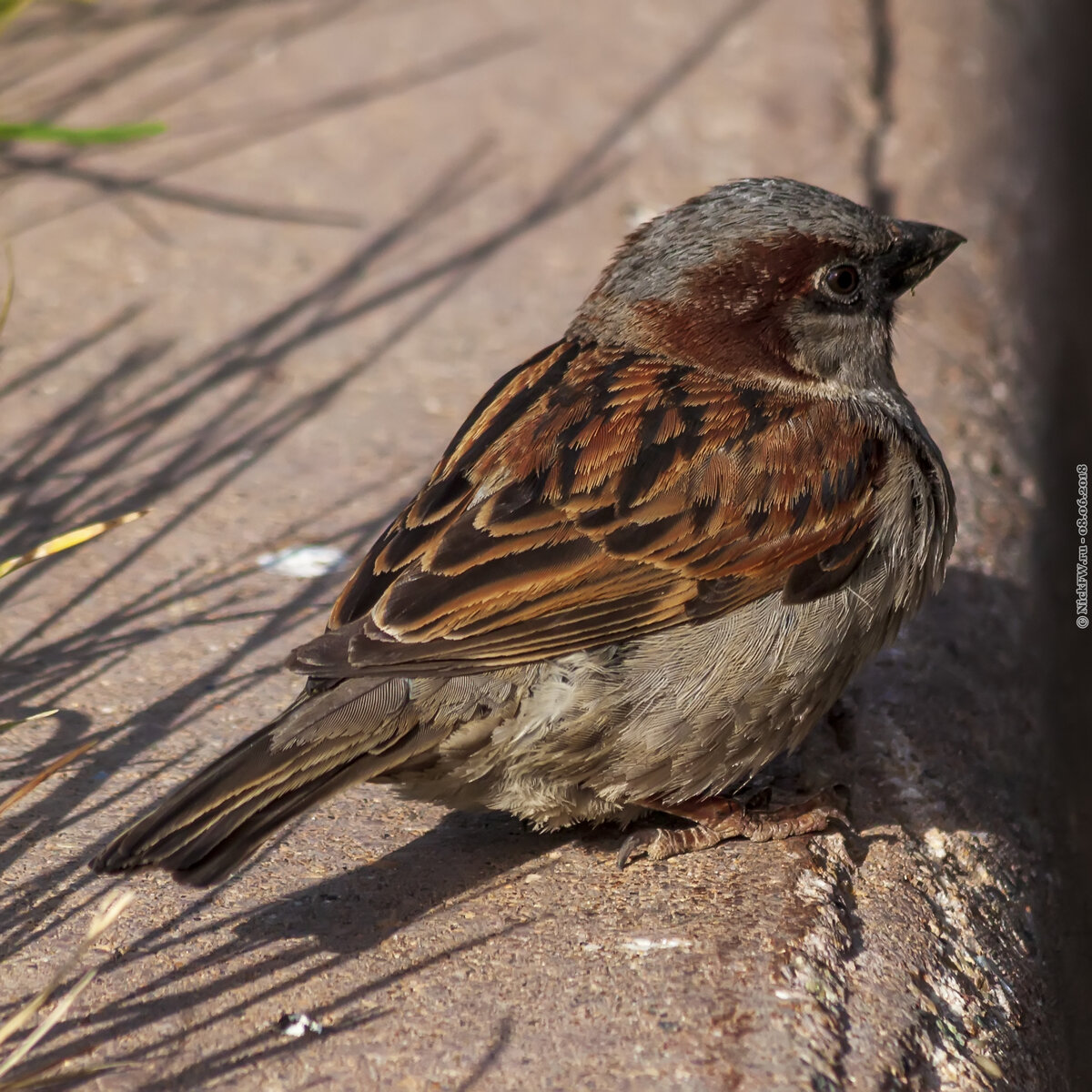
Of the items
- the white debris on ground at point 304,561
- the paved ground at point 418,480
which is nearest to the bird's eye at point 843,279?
the paved ground at point 418,480

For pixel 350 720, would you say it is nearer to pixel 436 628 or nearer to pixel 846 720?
pixel 436 628

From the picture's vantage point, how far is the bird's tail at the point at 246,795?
9.19 ft

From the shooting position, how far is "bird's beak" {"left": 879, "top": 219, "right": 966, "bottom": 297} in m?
3.81

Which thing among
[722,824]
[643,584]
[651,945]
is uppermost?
[643,584]

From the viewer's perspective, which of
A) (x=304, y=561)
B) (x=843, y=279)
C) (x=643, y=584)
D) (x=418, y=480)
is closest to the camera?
(x=643, y=584)

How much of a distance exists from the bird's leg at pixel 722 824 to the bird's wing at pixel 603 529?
1.47ft

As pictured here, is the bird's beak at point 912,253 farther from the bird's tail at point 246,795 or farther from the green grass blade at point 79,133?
the green grass blade at point 79,133

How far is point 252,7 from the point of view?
7.15m

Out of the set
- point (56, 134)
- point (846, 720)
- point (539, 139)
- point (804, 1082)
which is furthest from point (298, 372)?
point (804, 1082)

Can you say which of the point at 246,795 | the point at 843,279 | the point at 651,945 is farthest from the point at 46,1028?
the point at 843,279

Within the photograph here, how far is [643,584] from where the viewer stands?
3.24 metres

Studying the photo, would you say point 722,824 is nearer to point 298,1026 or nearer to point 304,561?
point 298,1026

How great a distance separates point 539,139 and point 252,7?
171 cm

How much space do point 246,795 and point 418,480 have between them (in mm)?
1827
